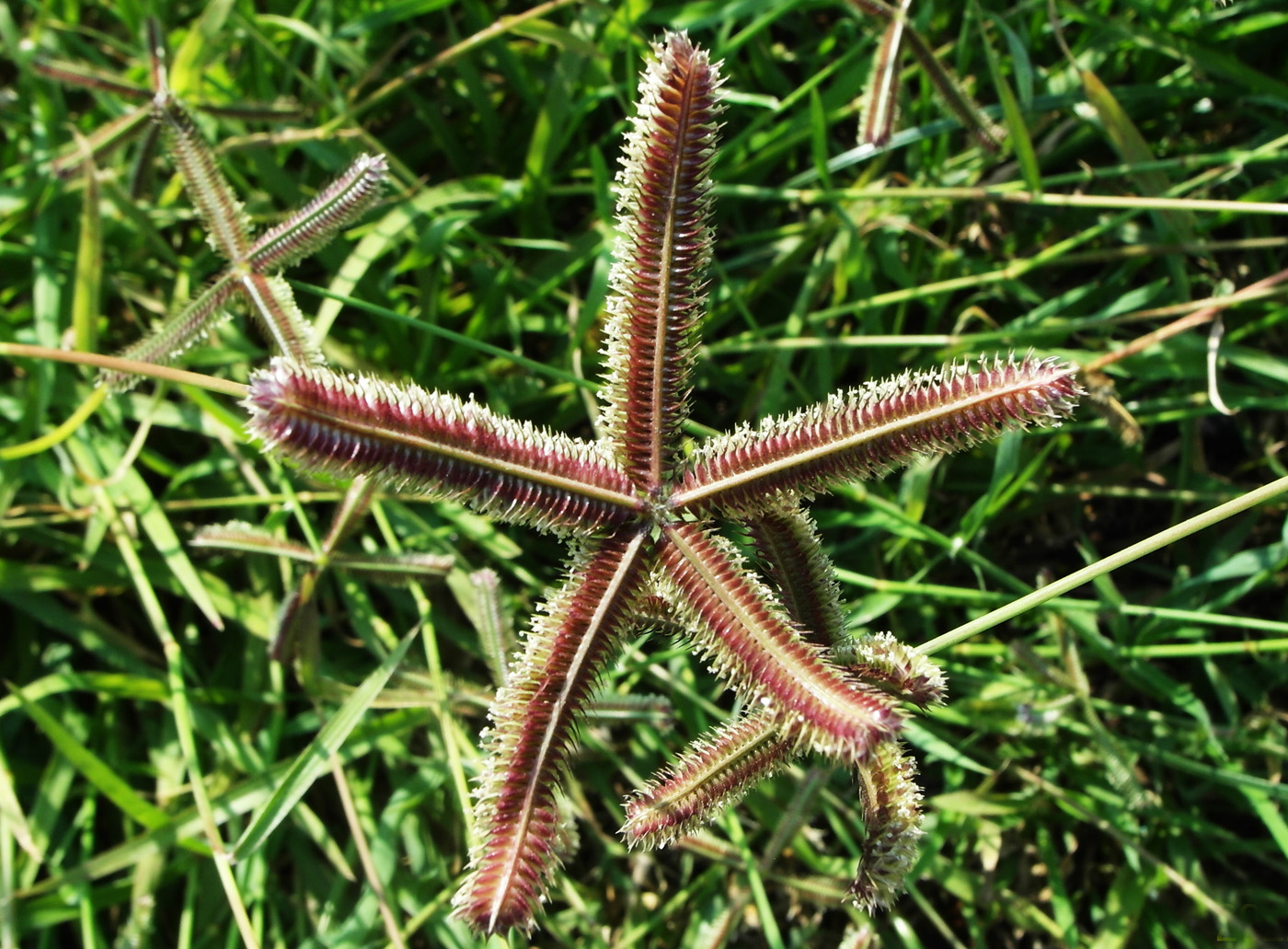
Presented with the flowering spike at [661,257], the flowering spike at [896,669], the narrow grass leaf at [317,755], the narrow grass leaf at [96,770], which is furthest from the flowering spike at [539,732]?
the narrow grass leaf at [96,770]

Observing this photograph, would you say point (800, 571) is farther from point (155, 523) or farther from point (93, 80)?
point (93, 80)

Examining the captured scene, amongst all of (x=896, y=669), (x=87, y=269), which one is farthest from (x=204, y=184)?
(x=896, y=669)

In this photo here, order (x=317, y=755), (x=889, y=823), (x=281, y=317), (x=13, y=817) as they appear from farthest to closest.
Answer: (x=13, y=817), (x=317, y=755), (x=281, y=317), (x=889, y=823)

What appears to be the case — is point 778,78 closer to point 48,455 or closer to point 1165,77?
point 1165,77

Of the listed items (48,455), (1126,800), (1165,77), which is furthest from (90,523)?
Answer: (1165,77)

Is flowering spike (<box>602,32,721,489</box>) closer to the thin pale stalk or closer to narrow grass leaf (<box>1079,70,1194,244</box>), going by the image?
narrow grass leaf (<box>1079,70,1194,244</box>)

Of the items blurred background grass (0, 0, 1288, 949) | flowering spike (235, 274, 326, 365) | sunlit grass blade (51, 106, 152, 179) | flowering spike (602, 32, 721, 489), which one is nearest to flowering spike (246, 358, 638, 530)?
flowering spike (602, 32, 721, 489)
